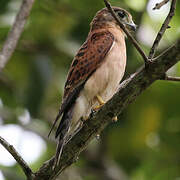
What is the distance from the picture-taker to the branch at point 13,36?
434 centimetres

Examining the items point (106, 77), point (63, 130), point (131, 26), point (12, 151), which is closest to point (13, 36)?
point (106, 77)

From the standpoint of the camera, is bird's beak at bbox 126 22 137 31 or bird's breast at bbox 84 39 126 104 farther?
bird's beak at bbox 126 22 137 31

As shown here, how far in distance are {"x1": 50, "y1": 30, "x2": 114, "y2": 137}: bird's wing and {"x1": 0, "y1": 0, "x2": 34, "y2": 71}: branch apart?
23.3 inches

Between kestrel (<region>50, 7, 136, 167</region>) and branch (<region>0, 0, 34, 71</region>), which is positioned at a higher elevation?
branch (<region>0, 0, 34, 71</region>)

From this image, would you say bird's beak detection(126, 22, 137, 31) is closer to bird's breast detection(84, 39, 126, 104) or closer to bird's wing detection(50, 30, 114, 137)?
bird's wing detection(50, 30, 114, 137)

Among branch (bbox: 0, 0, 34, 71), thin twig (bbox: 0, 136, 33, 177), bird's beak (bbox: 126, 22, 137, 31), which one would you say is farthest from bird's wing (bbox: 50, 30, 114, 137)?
thin twig (bbox: 0, 136, 33, 177)

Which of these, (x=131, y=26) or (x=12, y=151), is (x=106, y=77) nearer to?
(x=131, y=26)

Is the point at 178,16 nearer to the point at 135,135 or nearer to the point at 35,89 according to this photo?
the point at 135,135

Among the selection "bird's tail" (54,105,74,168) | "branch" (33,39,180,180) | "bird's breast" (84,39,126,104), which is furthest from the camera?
"bird's breast" (84,39,126,104)

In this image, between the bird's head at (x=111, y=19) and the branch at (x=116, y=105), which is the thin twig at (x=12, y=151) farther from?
the bird's head at (x=111, y=19)

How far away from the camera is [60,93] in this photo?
6.08 meters

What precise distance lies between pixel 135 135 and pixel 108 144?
349 millimetres

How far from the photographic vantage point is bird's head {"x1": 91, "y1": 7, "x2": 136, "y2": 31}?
16.8 ft

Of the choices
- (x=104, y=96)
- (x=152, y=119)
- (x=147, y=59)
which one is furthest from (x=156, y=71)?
(x=152, y=119)
